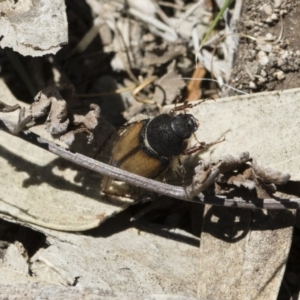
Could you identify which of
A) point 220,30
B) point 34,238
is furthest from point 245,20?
point 34,238

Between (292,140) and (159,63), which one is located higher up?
(159,63)

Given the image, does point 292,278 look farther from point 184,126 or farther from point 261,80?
point 261,80

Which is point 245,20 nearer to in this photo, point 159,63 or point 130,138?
point 159,63

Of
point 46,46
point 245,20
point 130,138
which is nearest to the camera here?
point 46,46

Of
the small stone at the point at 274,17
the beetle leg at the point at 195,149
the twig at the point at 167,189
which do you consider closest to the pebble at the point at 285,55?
the small stone at the point at 274,17

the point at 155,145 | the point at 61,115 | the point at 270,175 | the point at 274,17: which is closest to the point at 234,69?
the point at 274,17

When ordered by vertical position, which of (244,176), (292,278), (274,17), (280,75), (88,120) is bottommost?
(292,278)

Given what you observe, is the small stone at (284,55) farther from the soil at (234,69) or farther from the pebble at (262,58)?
the pebble at (262,58)
